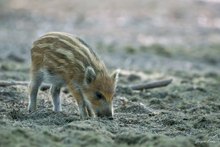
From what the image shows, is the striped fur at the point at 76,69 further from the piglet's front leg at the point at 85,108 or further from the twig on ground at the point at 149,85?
the twig on ground at the point at 149,85

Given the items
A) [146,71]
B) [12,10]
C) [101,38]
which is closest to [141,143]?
[146,71]

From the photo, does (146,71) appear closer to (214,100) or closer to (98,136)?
(214,100)

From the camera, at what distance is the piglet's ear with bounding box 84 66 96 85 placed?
7.08 metres

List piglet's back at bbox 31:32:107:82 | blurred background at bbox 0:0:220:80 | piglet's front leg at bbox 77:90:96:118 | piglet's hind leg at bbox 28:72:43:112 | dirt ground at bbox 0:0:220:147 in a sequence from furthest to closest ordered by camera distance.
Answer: blurred background at bbox 0:0:220:80 < piglet's hind leg at bbox 28:72:43:112 < piglet's back at bbox 31:32:107:82 < piglet's front leg at bbox 77:90:96:118 < dirt ground at bbox 0:0:220:147

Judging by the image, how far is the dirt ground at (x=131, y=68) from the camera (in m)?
5.81

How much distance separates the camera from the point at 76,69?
7234 mm

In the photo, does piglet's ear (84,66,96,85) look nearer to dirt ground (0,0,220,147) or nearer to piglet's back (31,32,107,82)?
piglet's back (31,32,107,82)

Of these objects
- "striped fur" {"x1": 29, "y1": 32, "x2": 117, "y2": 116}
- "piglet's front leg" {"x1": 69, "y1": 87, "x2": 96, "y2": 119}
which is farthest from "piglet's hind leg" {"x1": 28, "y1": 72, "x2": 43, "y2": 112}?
"piglet's front leg" {"x1": 69, "y1": 87, "x2": 96, "y2": 119}

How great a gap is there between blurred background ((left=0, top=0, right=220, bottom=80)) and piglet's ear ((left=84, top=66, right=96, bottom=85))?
117 inches

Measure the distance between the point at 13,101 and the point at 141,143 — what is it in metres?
2.83

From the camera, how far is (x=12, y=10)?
19.7 metres

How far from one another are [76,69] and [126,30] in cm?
1114

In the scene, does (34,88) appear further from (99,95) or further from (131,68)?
(131,68)

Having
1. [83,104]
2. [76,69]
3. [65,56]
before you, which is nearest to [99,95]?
[83,104]
